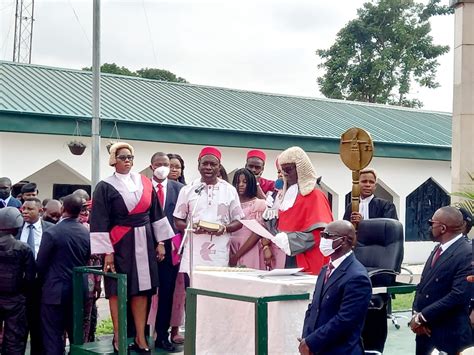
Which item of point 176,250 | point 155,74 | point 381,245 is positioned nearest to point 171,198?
point 176,250

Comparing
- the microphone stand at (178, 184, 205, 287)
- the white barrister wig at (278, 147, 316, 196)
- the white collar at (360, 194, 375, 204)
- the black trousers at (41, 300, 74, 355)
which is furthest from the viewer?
the white collar at (360, 194, 375, 204)

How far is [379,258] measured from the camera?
269 inches

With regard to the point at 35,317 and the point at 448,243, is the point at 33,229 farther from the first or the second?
the point at 448,243

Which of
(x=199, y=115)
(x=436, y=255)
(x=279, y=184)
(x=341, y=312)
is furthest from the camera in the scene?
(x=199, y=115)

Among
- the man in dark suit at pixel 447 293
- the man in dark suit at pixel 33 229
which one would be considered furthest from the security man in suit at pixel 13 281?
the man in dark suit at pixel 447 293

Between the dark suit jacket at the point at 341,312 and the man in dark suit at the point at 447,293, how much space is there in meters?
0.80

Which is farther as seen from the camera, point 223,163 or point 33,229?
point 223,163

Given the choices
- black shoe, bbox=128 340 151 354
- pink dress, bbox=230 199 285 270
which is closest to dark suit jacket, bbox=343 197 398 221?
pink dress, bbox=230 199 285 270

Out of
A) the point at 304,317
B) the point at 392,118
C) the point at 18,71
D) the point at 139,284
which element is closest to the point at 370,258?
the point at 304,317

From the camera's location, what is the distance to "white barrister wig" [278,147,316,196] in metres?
6.88

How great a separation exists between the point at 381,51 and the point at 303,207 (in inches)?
1266

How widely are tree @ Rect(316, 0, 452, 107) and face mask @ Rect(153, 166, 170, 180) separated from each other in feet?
99.4

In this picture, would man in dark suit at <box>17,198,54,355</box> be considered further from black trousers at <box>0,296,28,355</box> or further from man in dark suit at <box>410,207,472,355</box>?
man in dark suit at <box>410,207,472,355</box>

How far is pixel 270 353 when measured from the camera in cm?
571
